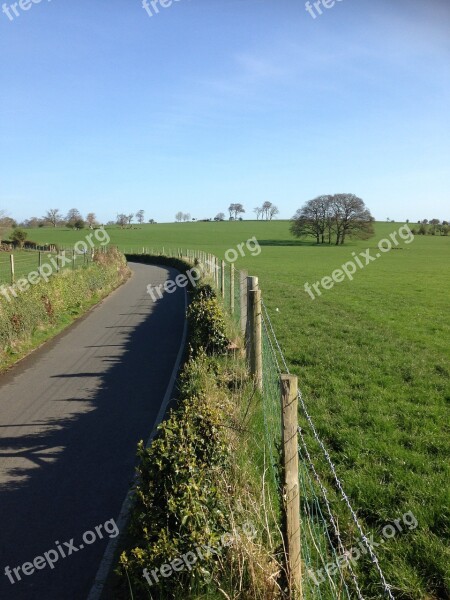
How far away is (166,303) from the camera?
955 inches

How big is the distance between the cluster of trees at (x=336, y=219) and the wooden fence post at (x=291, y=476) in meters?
92.2

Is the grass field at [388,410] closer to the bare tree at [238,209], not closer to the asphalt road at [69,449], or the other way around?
the asphalt road at [69,449]

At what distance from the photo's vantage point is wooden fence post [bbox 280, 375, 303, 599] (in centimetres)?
337

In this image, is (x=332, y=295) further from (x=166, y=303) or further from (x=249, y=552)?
(x=249, y=552)

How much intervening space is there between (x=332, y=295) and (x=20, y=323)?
15.2 metres

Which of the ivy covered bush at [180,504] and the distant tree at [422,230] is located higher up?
the distant tree at [422,230]

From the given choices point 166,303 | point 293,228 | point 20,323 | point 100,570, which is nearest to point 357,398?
point 100,570

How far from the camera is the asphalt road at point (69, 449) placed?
4855mm

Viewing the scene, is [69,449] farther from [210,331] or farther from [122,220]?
[122,220]

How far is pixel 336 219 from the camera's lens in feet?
311
